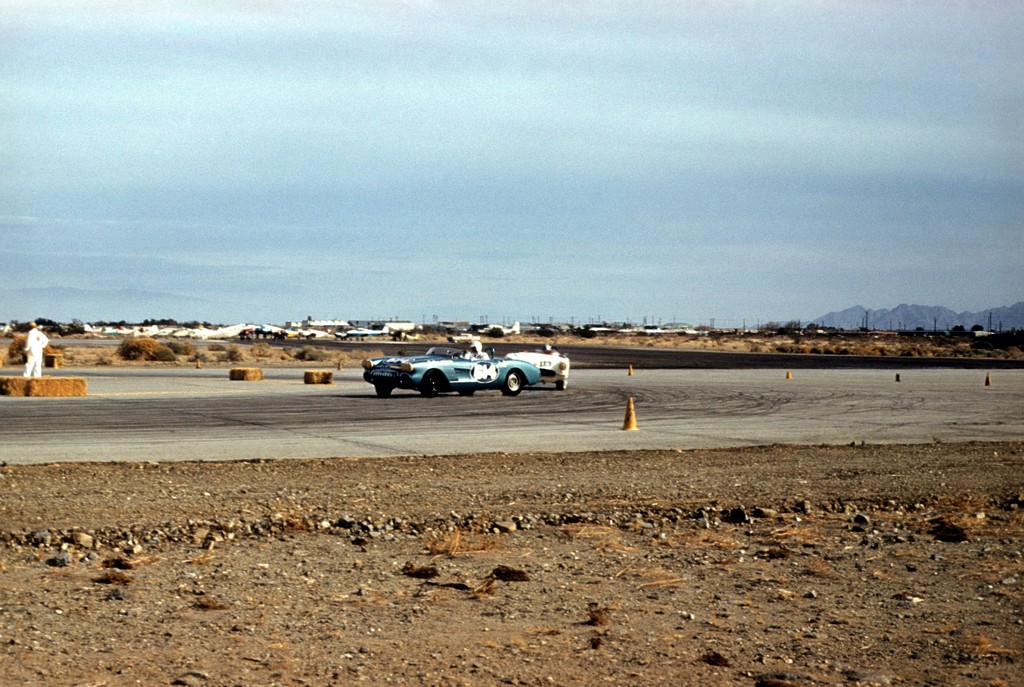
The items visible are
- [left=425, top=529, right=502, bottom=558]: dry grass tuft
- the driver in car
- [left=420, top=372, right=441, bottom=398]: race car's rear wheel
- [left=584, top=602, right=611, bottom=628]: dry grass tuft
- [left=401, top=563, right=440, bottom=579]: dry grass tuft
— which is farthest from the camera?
the driver in car

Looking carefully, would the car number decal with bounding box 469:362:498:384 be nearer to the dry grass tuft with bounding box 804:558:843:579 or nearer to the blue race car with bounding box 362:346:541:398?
Result: the blue race car with bounding box 362:346:541:398

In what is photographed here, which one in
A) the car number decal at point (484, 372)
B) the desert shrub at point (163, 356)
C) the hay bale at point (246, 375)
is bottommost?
the desert shrub at point (163, 356)

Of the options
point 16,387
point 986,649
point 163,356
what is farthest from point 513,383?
point 163,356

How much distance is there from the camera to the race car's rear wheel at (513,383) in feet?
104

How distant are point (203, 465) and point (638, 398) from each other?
57.5 ft

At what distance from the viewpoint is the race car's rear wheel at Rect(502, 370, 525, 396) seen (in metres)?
31.8

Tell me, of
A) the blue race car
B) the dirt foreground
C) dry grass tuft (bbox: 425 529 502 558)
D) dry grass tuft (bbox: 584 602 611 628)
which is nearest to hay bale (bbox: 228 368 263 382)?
the blue race car

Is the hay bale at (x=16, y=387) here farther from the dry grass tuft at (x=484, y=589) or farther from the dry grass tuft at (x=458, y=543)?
the dry grass tuft at (x=484, y=589)

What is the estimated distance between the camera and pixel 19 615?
7.30 metres

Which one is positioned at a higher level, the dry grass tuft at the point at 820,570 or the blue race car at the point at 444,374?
the blue race car at the point at 444,374

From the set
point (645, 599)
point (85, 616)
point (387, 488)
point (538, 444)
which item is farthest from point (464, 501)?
point (538, 444)

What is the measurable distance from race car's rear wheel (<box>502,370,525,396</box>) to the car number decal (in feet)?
1.84

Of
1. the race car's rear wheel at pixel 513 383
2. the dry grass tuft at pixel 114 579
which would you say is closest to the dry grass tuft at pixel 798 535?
the dry grass tuft at pixel 114 579

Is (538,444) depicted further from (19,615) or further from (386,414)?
(19,615)
